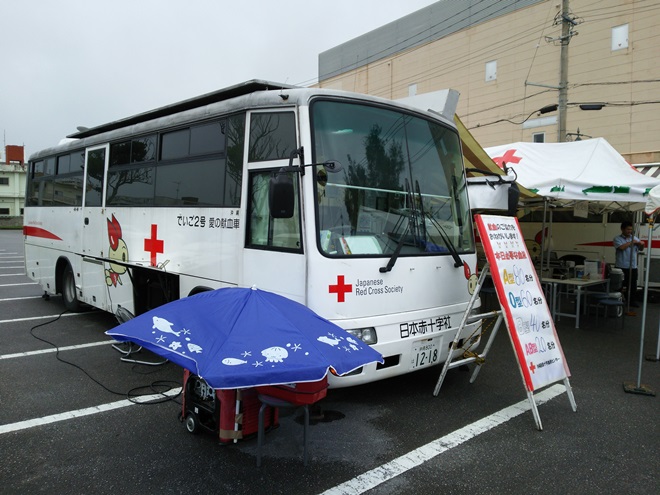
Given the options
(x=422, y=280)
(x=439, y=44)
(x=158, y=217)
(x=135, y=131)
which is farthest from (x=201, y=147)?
(x=439, y=44)

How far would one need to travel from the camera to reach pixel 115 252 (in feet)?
21.6

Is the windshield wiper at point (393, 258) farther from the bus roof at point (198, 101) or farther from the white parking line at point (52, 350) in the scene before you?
the white parking line at point (52, 350)

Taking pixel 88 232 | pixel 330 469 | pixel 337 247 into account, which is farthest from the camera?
pixel 88 232

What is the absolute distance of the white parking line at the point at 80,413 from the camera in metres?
3.98

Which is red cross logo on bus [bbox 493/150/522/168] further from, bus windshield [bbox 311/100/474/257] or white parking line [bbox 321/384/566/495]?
white parking line [bbox 321/384/566/495]

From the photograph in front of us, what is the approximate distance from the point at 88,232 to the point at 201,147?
133 inches

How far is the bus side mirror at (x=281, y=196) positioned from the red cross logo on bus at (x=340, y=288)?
66cm

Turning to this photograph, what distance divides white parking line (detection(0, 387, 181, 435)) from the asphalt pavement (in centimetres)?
2

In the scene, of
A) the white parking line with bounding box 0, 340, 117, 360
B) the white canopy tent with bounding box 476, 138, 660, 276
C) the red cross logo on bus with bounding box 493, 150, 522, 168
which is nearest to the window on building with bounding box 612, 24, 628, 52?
the white canopy tent with bounding box 476, 138, 660, 276

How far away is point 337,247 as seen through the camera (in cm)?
391

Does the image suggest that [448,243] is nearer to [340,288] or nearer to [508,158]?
[340,288]

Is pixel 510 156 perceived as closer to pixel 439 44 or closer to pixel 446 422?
pixel 446 422

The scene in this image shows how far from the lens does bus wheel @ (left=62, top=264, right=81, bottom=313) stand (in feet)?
27.0

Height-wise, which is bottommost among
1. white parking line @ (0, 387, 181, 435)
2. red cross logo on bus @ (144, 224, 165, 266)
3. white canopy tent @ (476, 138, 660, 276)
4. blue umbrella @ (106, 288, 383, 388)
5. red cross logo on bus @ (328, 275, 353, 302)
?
white parking line @ (0, 387, 181, 435)
